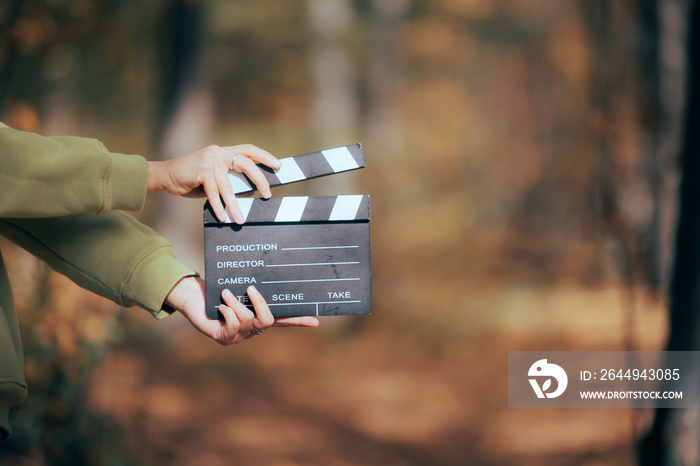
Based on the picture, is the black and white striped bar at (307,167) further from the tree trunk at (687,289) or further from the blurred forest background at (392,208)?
the blurred forest background at (392,208)

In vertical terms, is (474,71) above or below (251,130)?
above

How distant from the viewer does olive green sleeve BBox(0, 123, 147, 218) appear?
4.00 feet

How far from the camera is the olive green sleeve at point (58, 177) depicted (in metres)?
1.22

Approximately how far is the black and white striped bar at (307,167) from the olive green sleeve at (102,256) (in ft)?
1.00

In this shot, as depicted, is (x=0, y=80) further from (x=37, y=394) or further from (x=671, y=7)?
(x=671, y=7)

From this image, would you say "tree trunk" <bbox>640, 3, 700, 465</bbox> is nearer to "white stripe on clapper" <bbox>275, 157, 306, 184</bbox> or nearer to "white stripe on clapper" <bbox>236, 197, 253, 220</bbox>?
"white stripe on clapper" <bbox>275, 157, 306, 184</bbox>

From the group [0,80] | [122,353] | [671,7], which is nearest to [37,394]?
[0,80]

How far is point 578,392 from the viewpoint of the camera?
481 centimetres

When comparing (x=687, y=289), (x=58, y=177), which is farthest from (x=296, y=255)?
(x=687, y=289)

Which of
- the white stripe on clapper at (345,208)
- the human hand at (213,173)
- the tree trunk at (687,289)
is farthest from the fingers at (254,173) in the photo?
the tree trunk at (687,289)

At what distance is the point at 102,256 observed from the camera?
1545 millimetres

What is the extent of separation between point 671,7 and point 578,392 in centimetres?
494

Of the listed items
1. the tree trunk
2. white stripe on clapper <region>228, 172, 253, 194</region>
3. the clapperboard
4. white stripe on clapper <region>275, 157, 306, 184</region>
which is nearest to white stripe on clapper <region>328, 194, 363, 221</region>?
the clapperboard

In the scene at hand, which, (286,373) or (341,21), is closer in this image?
(286,373)
